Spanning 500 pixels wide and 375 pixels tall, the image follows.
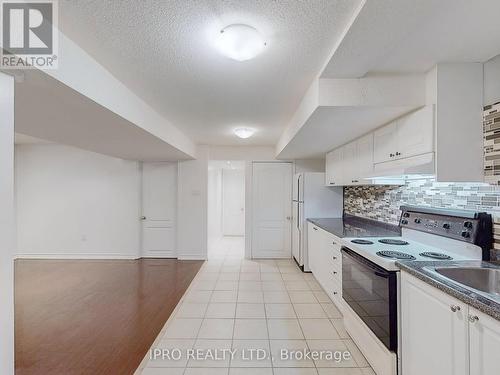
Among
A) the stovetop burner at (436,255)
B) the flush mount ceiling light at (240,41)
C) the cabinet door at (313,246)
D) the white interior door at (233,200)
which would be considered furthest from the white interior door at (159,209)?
the stovetop burner at (436,255)

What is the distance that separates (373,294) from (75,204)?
5.59 metres

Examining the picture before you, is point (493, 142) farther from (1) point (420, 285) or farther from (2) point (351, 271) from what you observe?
(2) point (351, 271)

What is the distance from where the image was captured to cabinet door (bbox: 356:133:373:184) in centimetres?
280

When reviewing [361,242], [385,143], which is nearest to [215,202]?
[361,242]

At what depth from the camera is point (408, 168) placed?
1.97m

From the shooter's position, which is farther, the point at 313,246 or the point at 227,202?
the point at 227,202

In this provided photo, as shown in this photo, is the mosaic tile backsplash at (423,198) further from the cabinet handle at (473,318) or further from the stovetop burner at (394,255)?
the cabinet handle at (473,318)

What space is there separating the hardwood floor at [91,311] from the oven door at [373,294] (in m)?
1.87

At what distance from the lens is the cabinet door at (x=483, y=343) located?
3.63 ft

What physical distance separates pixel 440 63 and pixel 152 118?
254cm

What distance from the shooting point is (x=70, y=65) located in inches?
60.7

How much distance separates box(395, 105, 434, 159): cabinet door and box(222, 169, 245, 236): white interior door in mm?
6344

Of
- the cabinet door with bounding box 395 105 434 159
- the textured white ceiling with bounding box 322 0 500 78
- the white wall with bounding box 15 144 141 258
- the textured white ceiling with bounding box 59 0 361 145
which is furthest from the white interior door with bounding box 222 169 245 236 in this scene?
the textured white ceiling with bounding box 322 0 500 78

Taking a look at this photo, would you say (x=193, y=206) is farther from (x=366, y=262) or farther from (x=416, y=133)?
(x=416, y=133)
